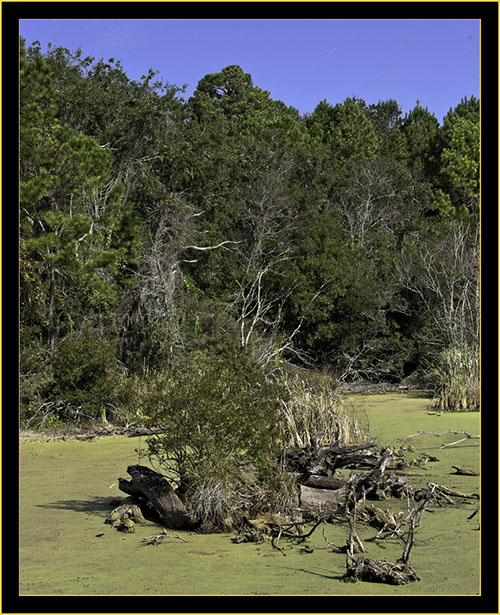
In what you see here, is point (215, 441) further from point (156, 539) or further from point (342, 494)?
point (342, 494)

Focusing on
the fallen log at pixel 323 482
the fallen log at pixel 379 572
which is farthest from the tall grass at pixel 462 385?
the fallen log at pixel 379 572

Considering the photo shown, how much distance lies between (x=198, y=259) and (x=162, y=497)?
14098 millimetres

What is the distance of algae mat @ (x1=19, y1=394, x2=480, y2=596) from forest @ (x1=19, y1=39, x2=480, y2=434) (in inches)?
176

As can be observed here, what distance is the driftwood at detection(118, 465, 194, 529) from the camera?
23.3 ft

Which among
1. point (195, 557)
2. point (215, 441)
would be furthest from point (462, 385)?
point (195, 557)

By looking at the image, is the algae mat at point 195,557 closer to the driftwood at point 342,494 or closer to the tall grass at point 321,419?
the driftwood at point 342,494

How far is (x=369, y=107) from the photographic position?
42125mm

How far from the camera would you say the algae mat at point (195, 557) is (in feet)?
17.3

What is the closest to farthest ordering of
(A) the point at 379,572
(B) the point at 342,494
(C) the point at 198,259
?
(A) the point at 379,572 < (B) the point at 342,494 < (C) the point at 198,259

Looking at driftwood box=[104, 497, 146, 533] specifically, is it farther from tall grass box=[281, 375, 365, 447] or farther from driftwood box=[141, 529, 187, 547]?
tall grass box=[281, 375, 365, 447]

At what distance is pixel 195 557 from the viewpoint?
6.08 meters

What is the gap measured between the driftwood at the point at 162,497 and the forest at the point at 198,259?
4925 mm

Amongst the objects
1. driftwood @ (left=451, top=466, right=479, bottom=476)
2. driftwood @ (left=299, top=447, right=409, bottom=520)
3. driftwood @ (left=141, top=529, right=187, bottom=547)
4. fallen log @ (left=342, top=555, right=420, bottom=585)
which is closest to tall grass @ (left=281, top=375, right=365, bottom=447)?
driftwood @ (left=451, top=466, right=479, bottom=476)
